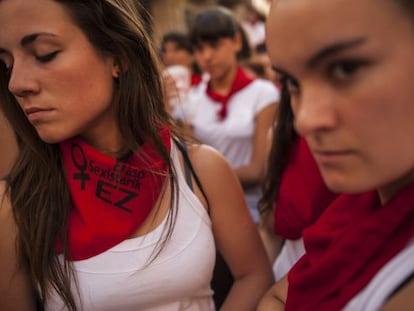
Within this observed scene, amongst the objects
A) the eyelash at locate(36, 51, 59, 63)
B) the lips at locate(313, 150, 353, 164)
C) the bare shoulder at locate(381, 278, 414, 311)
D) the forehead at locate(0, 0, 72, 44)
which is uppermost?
the forehead at locate(0, 0, 72, 44)

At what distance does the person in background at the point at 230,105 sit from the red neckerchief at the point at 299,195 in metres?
0.91

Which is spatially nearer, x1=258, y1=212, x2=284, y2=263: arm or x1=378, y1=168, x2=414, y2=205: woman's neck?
x1=378, y1=168, x2=414, y2=205: woman's neck

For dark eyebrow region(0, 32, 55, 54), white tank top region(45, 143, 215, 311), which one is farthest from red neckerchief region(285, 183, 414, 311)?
dark eyebrow region(0, 32, 55, 54)

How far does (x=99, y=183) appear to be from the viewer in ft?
3.75

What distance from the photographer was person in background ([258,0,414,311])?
0.58 m

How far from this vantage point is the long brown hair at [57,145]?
1081 millimetres

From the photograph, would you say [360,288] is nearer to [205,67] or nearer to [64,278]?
[64,278]

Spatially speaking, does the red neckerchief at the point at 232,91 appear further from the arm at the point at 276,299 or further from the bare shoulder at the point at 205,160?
the arm at the point at 276,299

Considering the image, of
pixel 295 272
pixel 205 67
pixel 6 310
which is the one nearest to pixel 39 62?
pixel 6 310

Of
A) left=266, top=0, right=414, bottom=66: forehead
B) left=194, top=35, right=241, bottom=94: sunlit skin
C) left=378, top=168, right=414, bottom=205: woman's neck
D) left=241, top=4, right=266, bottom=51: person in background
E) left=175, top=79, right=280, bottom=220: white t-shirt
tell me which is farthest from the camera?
left=241, top=4, right=266, bottom=51: person in background

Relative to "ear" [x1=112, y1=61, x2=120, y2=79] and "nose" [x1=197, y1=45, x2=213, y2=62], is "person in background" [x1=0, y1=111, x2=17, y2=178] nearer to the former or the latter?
"ear" [x1=112, y1=61, x2=120, y2=79]

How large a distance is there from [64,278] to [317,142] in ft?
2.44

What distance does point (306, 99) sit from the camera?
65 centimetres

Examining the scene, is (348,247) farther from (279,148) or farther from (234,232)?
(279,148)
